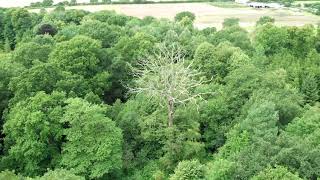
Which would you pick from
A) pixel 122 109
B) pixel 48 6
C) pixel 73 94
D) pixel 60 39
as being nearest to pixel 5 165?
pixel 73 94

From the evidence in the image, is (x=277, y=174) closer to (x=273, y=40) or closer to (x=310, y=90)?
(x=310, y=90)

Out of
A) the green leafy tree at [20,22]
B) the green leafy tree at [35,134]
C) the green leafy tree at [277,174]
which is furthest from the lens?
the green leafy tree at [20,22]

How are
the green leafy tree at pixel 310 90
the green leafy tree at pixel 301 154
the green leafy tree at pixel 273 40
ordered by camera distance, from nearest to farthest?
the green leafy tree at pixel 301 154 → the green leafy tree at pixel 310 90 → the green leafy tree at pixel 273 40

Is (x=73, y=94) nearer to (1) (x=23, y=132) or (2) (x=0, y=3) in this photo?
(1) (x=23, y=132)

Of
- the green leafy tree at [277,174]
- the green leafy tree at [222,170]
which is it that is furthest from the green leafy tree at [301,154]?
the green leafy tree at [222,170]

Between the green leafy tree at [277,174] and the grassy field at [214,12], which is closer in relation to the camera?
the green leafy tree at [277,174]

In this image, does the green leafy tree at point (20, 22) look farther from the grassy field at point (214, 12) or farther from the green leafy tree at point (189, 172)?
the green leafy tree at point (189, 172)

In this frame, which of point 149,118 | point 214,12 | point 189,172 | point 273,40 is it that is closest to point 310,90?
point 273,40

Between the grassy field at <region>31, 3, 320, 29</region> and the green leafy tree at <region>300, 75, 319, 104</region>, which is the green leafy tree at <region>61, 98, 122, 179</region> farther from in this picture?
the grassy field at <region>31, 3, 320, 29</region>
